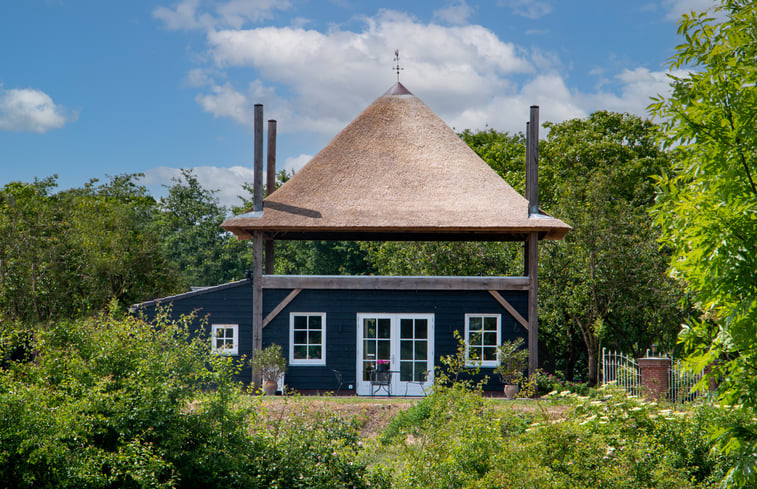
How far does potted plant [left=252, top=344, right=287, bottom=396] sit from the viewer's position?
1529cm

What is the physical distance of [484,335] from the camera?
1609 centimetres

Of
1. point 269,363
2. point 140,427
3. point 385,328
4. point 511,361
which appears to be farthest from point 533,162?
point 140,427

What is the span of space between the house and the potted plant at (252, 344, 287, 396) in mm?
518

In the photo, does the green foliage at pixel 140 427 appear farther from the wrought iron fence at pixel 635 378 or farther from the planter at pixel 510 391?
the wrought iron fence at pixel 635 378

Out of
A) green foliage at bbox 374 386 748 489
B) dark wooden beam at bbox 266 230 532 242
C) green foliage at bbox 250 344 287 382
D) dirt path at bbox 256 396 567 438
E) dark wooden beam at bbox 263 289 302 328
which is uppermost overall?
dark wooden beam at bbox 266 230 532 242

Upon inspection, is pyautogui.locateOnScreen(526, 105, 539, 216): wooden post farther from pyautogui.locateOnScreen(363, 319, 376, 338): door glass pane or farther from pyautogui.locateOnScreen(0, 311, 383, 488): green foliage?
pyautogui.locateOnScreen(0, 311, 383, 488): green foliage

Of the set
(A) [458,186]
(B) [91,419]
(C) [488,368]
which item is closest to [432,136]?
(A) [458,186]

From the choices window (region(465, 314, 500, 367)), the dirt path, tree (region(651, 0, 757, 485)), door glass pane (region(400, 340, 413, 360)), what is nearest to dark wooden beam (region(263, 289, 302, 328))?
the dirt path

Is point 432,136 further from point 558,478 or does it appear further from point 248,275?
point 558,478

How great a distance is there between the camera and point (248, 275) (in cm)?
1769

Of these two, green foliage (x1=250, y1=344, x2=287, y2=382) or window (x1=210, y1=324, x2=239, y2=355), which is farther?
window (x1=210, y1=324, x2=239, y2=355)

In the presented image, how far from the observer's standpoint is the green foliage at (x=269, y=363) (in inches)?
602

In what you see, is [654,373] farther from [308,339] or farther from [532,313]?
[308,339]

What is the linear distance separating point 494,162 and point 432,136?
48.6 ft
